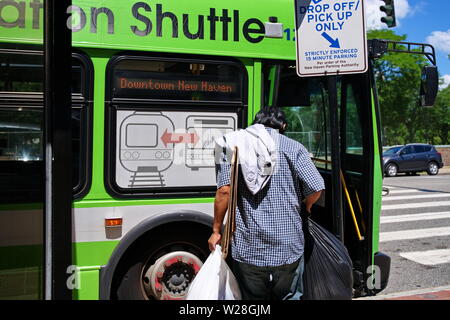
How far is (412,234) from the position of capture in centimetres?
870

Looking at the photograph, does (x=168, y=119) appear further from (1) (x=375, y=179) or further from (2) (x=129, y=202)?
A: (1) (x=375, y=179)

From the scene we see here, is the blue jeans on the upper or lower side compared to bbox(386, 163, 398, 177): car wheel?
lower

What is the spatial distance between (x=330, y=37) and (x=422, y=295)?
11.5ft

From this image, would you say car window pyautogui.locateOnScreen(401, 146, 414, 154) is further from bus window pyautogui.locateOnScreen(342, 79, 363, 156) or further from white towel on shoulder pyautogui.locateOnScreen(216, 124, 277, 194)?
white towel on shoulder pyautogui.locateOnScreen(216, 124, 277, 194)

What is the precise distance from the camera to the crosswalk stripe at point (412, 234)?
331 inches

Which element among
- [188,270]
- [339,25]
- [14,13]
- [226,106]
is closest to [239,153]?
[339,25]

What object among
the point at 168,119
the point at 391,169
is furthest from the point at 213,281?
the point at 391,169

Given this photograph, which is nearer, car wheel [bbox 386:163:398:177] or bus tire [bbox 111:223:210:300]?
bus tire [bbox 111:223:210:300]

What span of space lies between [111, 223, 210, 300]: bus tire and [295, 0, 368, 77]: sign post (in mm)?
1842

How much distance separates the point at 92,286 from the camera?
12.5ft

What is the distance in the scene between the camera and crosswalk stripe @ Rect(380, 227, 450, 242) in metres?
8.40

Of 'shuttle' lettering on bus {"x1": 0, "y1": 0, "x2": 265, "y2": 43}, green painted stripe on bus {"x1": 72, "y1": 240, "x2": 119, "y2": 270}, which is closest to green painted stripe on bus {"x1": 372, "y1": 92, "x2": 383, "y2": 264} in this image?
'shuttle' lettering on bus {"x1": 0, "y1": 0, "x2": 265, "y2": 43}

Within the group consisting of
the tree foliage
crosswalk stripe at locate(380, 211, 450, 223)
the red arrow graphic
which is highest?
the tree foliage
